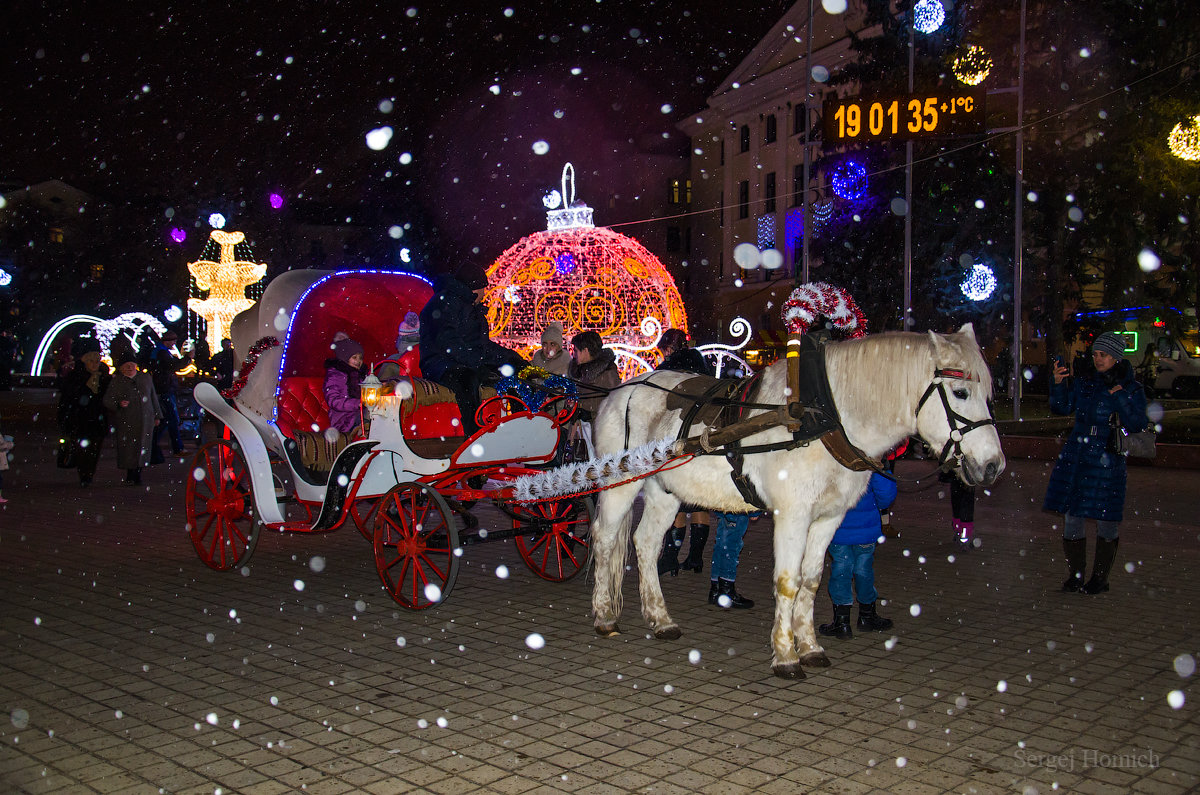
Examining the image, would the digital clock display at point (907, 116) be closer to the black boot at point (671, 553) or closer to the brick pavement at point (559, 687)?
the brick pavement at point (559, 687)

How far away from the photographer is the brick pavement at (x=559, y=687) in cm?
392

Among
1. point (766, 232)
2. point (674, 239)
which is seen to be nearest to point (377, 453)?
point (766, 232)

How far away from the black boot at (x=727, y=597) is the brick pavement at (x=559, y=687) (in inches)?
6.2

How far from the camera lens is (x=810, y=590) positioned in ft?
17.8

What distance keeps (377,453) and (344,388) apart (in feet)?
3.07

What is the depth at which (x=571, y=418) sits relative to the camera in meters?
7.41

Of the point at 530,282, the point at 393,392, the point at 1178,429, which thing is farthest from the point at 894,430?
the point at 1178,429

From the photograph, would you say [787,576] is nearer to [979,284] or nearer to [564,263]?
[564,263]

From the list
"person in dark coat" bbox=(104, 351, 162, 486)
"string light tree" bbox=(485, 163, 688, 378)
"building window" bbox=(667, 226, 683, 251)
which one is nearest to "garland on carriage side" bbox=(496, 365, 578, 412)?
"string light tree" bbox=(485, 163, 688, 378)

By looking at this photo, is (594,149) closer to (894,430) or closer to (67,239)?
(67,239)

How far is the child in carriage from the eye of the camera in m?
7.54

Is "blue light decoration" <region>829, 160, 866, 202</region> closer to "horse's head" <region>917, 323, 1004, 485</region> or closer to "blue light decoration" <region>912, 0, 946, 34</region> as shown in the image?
"blue light decoration" <region>912, 0, 946, 34</region>

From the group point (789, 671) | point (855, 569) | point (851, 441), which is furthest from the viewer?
point (855, 569)

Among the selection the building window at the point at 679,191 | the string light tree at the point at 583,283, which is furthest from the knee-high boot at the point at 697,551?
the building window at the point at 679,191
